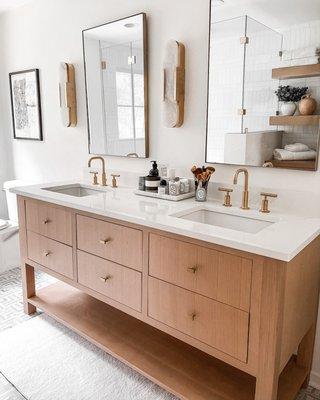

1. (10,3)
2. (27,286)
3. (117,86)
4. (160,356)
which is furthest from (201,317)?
(10,3)

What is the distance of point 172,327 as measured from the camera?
1543mm

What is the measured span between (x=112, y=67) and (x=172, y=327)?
1.67m

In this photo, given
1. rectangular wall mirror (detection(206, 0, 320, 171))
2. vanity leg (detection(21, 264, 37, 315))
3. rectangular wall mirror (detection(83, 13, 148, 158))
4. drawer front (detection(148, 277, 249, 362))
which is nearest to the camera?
drawer front (detection(148, 277, 249, 362))

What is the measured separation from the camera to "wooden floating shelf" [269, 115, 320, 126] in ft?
5.08

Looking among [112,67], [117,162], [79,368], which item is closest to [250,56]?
[112,67]

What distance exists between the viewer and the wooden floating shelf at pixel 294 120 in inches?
61.0

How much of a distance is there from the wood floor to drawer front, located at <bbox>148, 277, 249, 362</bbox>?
2.20 ft

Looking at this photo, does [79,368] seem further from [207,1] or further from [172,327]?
[207,1]

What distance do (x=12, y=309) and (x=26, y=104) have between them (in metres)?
1.74

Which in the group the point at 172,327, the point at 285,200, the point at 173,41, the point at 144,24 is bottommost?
the point at 172,327

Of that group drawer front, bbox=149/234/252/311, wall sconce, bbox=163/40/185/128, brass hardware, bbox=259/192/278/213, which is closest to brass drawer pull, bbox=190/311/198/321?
drawer front, bbox=149/234/252/311

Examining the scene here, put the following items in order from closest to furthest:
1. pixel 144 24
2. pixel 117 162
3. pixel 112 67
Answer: pixel 144 24 < pixel 112 67 < pixel 117 162

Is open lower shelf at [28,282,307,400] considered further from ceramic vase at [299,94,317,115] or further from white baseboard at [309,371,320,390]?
ceramic vase at [299,94,317,115]

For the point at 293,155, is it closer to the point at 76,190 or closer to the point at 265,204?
the point at 265,204
